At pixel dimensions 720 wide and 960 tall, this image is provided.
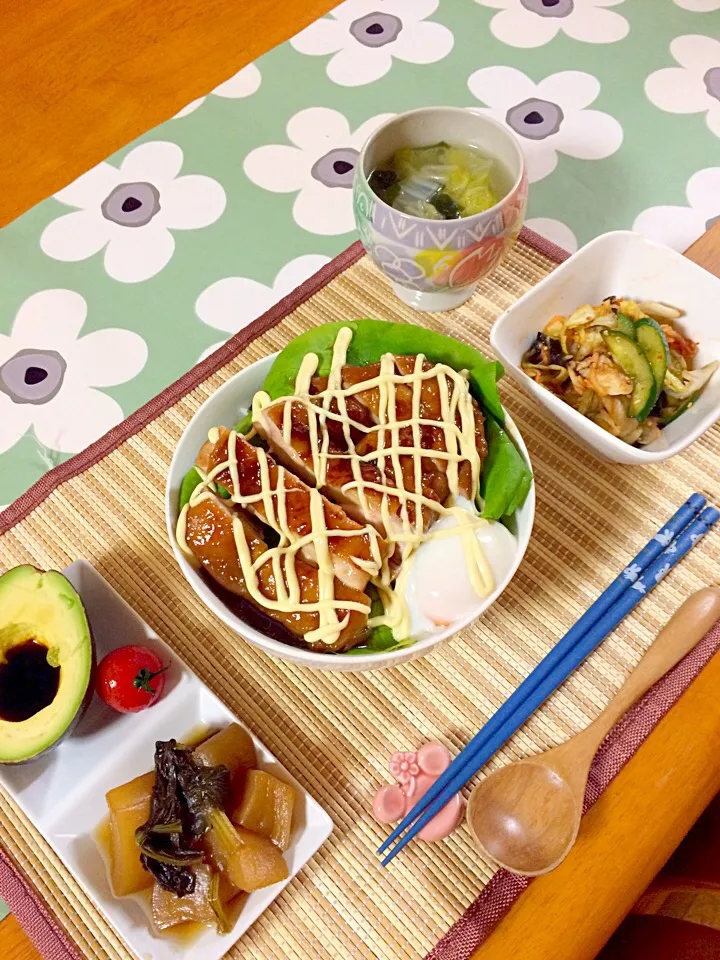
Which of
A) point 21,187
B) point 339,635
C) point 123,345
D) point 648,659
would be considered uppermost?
point 21,187

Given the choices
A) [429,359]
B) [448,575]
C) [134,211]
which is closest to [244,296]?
[134,211]

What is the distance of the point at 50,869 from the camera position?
885mm

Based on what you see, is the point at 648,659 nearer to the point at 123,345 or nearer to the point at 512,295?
the point at 512,295

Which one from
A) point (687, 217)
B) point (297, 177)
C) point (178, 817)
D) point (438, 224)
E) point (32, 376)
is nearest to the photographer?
point (178, 817)

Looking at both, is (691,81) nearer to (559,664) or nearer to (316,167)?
(316,167)

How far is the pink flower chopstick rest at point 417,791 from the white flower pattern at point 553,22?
1.52 m

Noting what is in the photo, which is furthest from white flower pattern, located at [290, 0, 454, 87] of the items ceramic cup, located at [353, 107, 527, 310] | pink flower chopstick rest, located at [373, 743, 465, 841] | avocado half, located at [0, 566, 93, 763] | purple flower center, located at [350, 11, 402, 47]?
pink flower chopstick rest, located at [373, 743, 465, 841]

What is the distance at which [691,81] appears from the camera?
1568 millimetres

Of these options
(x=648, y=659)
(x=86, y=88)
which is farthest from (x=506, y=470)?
(x=86, y=88)

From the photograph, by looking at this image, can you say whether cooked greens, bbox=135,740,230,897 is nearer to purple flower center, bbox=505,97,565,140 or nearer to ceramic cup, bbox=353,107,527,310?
ceramic cup, bbox=353,107,527,310

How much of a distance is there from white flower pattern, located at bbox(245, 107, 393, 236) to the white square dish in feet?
2.74

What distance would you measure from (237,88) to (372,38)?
0.33m

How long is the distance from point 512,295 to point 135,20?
3.83 ft

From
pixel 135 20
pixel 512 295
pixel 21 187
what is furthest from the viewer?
pixel 135 20
